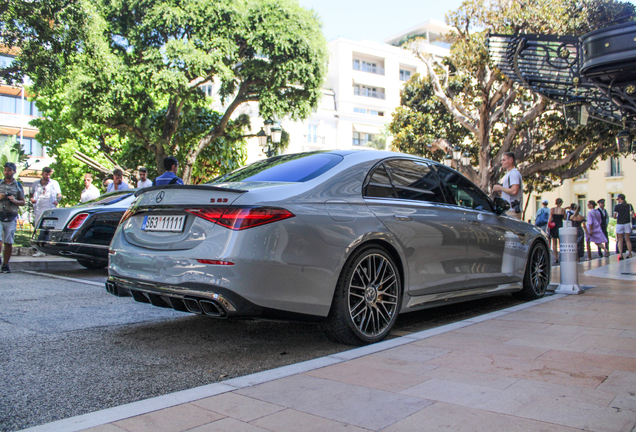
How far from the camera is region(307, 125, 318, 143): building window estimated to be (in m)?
54.4

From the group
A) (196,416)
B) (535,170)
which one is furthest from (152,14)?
(196,416)

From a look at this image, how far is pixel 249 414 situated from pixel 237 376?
836 mm

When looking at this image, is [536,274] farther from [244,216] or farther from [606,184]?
[606,184]

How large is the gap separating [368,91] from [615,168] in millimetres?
27344

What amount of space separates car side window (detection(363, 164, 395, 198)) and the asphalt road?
120cm

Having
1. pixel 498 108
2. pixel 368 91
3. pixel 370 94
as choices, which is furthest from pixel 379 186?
pixel 370 94

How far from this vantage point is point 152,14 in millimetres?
20656

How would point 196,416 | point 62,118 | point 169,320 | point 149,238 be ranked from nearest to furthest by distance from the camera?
1. point 196,416
2. point 149,238
3. point 169,320
4. point 62,118

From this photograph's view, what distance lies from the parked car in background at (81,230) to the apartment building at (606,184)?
122 ft

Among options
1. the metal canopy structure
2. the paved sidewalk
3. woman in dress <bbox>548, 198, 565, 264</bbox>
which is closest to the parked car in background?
the paved sidewalk

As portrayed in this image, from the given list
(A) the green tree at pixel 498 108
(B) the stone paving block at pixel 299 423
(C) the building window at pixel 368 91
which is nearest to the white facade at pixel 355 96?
(C) the building window at pixel 368 91

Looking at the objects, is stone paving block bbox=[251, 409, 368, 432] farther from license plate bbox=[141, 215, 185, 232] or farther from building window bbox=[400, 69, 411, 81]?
building window bbox=[400, 69, 411, 81]

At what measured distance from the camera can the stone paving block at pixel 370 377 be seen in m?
3.00

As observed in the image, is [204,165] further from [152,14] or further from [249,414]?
Result: [249,414]
